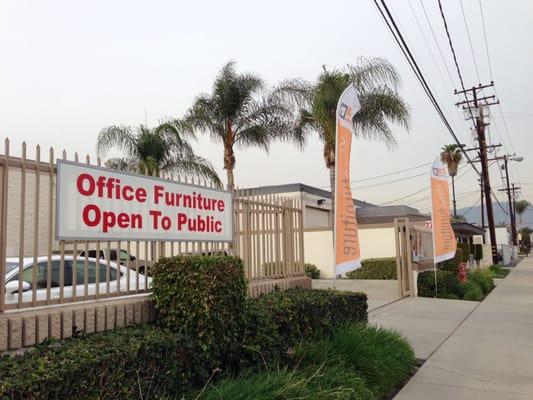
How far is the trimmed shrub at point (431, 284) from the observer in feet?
49.7

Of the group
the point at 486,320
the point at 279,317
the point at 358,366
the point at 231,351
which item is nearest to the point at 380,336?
the point at 358,366

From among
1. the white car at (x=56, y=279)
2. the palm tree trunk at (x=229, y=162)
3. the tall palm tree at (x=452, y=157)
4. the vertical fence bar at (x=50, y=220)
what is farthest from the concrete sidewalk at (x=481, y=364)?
the tall palm tree at (x=452, y=157)

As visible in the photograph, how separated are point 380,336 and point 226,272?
2866 mm

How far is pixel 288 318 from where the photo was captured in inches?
230

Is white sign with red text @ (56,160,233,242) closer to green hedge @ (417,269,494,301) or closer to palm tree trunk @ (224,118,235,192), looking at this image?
green hedge @ (417,269,494,301)

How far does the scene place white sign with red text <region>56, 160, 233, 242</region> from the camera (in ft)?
14.2

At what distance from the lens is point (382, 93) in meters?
18.8

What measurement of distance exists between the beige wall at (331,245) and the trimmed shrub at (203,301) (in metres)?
17.4

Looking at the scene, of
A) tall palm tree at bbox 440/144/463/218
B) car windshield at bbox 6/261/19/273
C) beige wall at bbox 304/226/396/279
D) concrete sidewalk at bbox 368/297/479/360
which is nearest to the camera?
car windshield at bbox 6/261/19/273

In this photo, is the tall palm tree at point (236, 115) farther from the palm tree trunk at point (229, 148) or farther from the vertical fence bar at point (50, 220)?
the vertical fence bar at point (50, 220)

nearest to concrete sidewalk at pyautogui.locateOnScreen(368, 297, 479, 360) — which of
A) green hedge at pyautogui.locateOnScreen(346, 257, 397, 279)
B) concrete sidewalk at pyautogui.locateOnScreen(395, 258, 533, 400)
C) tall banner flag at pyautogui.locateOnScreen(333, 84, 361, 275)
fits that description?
concrete sidewalk at pyautogui.locateOnScreen(395, 258, 533, 400)

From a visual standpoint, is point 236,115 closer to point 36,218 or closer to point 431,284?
point 431,284

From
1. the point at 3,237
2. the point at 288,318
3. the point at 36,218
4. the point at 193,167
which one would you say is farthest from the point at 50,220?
the point at 193,167

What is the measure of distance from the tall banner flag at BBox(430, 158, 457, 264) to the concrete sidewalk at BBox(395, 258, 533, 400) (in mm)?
3000
